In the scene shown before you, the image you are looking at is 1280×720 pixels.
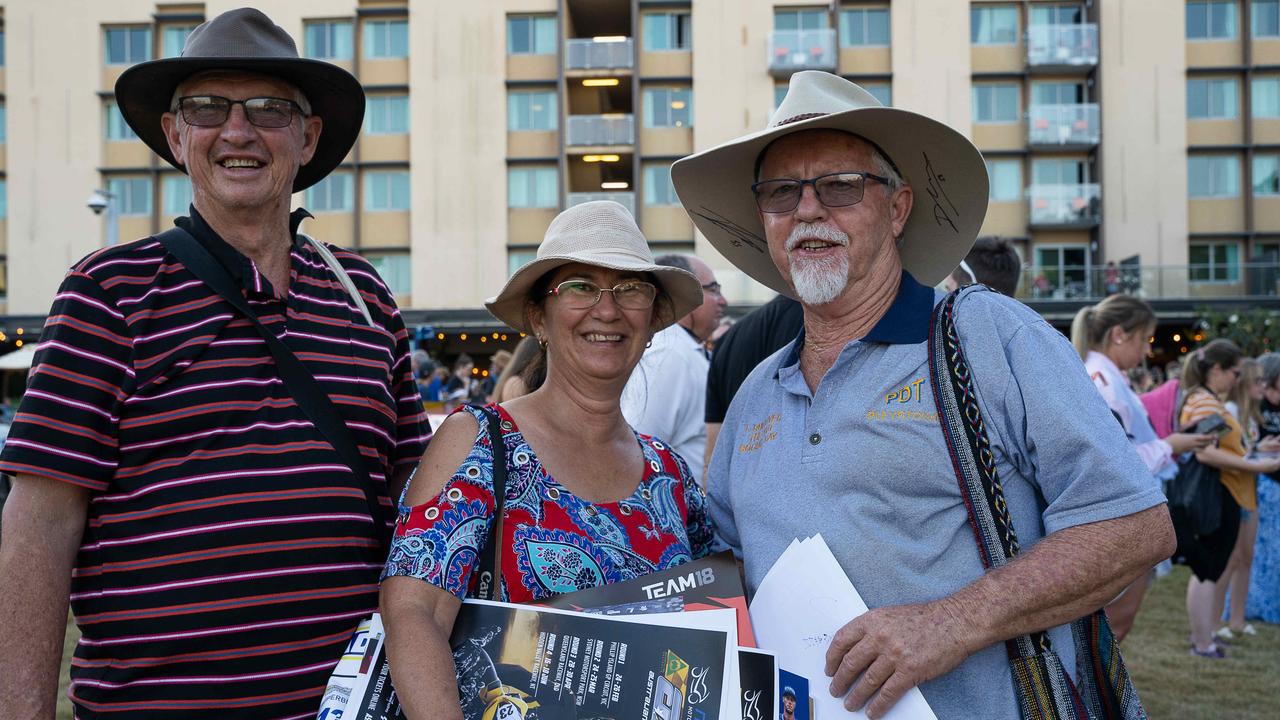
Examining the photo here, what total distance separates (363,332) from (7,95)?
36457 mm

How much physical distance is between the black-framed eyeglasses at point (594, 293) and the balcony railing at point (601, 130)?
2879 cm

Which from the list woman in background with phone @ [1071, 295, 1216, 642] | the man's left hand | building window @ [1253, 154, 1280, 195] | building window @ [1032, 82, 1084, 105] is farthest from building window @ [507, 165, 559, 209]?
the man's left hand

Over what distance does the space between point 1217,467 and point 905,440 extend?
232 inches

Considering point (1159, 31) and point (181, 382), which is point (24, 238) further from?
point (1159, 31)

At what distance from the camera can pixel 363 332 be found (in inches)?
99.7

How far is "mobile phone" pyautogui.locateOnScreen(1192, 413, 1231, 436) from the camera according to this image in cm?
668

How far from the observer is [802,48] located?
30.4 metres

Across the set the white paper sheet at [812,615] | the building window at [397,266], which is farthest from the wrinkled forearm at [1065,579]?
the building window at [397,266]

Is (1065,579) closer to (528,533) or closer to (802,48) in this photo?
(528,533)

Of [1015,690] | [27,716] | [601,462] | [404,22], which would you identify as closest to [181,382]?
[27,716]

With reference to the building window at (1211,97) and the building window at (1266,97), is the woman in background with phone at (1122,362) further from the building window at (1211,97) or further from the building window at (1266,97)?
the building window at (1266,97)

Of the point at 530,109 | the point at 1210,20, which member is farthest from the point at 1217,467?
the point at 1210,20

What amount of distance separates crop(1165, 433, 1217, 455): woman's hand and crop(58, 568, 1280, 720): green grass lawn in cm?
154
